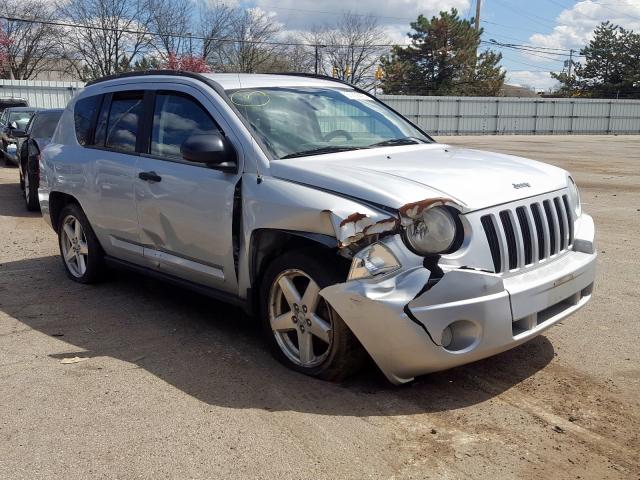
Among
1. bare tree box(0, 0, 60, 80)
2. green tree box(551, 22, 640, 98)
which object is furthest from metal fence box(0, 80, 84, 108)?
green tree box(551, 22, 640, 98)

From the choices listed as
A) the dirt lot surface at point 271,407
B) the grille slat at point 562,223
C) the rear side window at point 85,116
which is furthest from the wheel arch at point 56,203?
the grille slat at point 562,223

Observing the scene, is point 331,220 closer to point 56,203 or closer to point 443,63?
point 56,203

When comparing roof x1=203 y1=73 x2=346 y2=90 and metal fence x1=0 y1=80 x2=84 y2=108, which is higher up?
metal fence x1=0 y1=80 x2=84 y2=108

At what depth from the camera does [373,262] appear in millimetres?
3424

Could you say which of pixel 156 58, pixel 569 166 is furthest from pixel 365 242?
pixel 156 58

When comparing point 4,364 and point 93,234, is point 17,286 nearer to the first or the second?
point 93,234

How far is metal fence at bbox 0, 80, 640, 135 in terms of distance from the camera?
43.6 metres

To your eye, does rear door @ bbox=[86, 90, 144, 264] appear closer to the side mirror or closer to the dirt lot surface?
the dirt lot surface

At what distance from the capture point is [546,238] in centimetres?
386

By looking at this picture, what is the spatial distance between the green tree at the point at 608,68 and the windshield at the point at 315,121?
2435 inches

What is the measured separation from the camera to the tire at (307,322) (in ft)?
12.1

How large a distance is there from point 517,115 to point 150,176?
45.1m

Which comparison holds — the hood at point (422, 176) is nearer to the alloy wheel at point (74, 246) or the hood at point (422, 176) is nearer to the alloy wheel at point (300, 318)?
the alloy wheel at point (300, 318)

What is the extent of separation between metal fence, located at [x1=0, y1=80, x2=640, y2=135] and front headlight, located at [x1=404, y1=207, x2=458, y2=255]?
38.8 m
